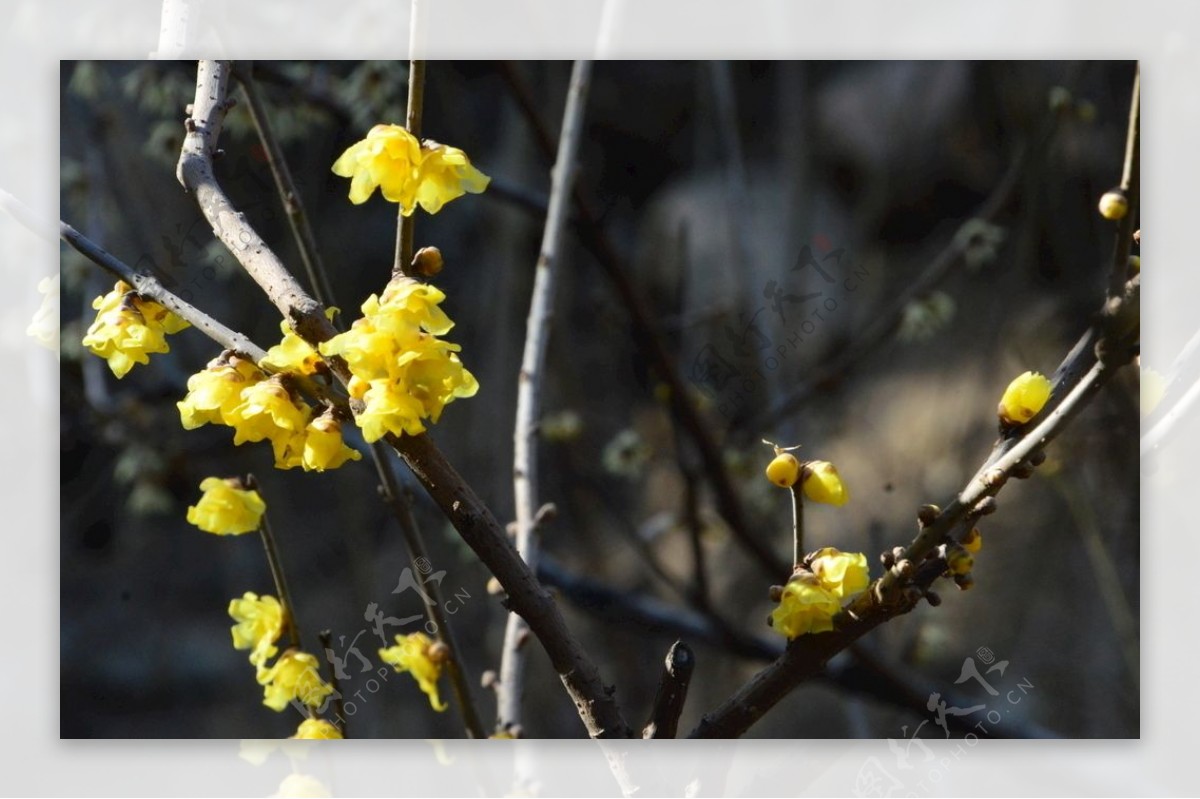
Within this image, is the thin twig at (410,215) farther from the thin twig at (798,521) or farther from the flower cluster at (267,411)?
the thin twig at (798,521)

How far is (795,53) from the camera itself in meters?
1.66

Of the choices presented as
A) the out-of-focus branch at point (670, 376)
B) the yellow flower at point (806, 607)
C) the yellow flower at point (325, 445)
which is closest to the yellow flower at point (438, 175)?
the yellow flower at point (325, 445)

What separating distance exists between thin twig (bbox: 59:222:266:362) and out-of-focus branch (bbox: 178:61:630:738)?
6 centimetres

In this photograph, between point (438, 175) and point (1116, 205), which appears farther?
point (1116, 205)

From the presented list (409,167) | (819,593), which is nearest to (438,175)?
(409,167)

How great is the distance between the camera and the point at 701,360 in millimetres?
1764

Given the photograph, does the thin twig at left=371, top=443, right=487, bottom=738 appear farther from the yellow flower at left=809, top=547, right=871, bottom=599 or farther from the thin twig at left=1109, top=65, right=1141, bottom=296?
the thin twig at left=1109, top=65, right=1141, bottom=296

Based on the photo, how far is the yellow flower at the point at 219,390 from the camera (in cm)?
98

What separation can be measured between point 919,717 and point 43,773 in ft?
4.09

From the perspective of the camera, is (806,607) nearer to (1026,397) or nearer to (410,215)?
(1026,397)

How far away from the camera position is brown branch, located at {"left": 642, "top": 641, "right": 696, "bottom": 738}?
3.65 feet

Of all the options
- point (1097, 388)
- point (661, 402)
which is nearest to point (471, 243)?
point (661, 402)

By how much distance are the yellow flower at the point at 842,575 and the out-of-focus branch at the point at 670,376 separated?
64 cm

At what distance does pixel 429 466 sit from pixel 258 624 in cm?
50
